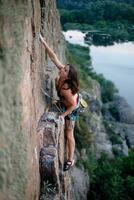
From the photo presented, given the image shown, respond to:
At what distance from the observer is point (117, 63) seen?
83.9 metres

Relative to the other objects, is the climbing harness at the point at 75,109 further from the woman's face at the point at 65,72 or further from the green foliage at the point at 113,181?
the green foliage at the point at 113,181

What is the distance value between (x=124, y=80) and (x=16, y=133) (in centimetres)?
6998

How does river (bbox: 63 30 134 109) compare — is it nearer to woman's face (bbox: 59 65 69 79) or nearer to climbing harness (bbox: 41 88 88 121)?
climbing harness (bbox: 41 88 88 121)

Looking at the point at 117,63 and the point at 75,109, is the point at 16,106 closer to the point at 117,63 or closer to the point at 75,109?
the point at 75,109

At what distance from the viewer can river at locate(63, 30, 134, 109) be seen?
72.6 m

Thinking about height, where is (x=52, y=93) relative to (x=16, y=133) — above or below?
below

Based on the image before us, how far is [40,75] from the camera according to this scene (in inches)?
418

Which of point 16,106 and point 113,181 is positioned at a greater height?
point 16,106

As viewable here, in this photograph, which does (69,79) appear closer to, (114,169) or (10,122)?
(10,122)

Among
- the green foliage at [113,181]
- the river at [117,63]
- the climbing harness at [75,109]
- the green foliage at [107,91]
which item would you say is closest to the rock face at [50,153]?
the climbing harness at [75,109]

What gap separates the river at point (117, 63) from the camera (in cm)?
7261

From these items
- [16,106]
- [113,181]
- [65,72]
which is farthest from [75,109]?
[113,181]

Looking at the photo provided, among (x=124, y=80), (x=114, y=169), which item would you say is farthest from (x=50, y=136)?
(x=124, y=80)

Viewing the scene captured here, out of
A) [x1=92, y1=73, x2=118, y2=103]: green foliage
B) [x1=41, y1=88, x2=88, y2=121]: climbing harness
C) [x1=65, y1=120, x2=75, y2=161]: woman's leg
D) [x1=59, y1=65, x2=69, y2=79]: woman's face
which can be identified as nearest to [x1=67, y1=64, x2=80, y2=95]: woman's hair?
[x1=59, y1=65, x2=69, y2=79]: woman's face
